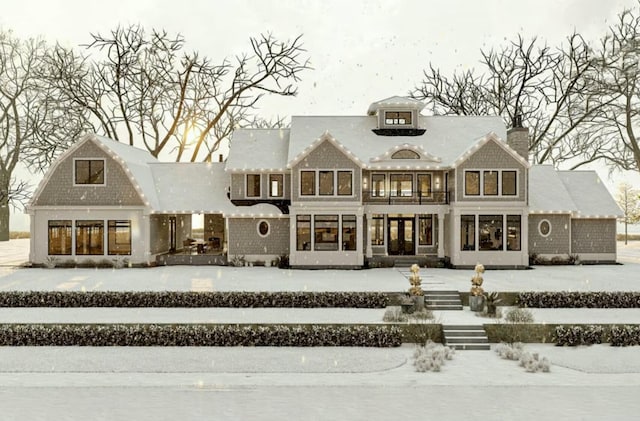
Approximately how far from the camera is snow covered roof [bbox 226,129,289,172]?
3562cm

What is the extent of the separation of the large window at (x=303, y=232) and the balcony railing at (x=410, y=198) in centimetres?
388

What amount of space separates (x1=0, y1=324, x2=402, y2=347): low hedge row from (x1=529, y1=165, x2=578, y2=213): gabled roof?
2026 centimetres

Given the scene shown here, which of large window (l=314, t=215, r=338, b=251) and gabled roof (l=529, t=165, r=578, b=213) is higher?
gabled roof (l=529, t=165, r=578, b=213)

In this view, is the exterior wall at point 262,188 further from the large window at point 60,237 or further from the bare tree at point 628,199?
the bare tree at point 628,199

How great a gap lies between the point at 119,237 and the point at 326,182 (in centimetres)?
1197

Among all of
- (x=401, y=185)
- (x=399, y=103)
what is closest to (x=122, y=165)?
(x=401, y=185)

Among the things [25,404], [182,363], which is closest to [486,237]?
[182,363]

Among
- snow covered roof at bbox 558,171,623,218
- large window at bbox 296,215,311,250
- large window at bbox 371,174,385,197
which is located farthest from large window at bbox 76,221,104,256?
snow covered roof at bbox 558,171,623,218

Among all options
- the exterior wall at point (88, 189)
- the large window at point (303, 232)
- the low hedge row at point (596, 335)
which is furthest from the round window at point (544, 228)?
the exterior wall at point (88, 189)

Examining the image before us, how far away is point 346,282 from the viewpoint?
2797 cm

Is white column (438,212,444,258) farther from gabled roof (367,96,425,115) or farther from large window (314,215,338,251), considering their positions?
gabled roof (367,96,425,115)

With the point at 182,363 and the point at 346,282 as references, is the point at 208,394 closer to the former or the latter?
the point at 182,363

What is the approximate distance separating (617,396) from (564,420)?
2.37 metres

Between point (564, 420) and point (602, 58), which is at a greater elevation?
point (602, 58)
